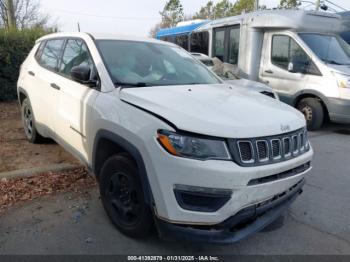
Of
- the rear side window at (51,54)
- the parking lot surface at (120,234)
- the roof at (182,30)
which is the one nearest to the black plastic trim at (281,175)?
the parking lot surface at (120,234)

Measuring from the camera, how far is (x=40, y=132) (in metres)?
5.21

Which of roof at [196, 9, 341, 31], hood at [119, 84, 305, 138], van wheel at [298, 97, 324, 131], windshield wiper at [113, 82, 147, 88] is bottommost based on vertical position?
van wheel at [298, 97, 324, 131]

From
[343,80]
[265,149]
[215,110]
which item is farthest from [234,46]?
[265,149]

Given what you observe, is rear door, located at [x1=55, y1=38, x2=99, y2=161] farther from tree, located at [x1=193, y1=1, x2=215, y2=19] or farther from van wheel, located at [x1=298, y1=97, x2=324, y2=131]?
tree, located at [x1=193, y1=1, x2=215, y2=19]

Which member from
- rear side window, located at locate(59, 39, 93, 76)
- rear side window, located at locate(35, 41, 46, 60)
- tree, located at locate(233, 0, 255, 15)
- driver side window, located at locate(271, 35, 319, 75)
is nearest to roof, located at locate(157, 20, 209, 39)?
driver side window, located at locate(271, 35, 319, 75)

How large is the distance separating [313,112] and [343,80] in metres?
0.95

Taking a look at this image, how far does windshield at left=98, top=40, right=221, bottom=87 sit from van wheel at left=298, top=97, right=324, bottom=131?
4.33m

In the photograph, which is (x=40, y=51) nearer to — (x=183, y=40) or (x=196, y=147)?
(x=196, y=147)

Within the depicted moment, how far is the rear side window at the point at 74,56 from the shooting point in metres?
3.95

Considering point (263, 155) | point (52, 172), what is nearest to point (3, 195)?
point (52, 172)

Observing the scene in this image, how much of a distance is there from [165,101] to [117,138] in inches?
20.3

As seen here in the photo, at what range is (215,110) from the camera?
2.95 m

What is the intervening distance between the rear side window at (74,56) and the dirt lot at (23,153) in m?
1.36

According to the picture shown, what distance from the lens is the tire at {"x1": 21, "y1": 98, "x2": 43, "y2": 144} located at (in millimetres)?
5477
